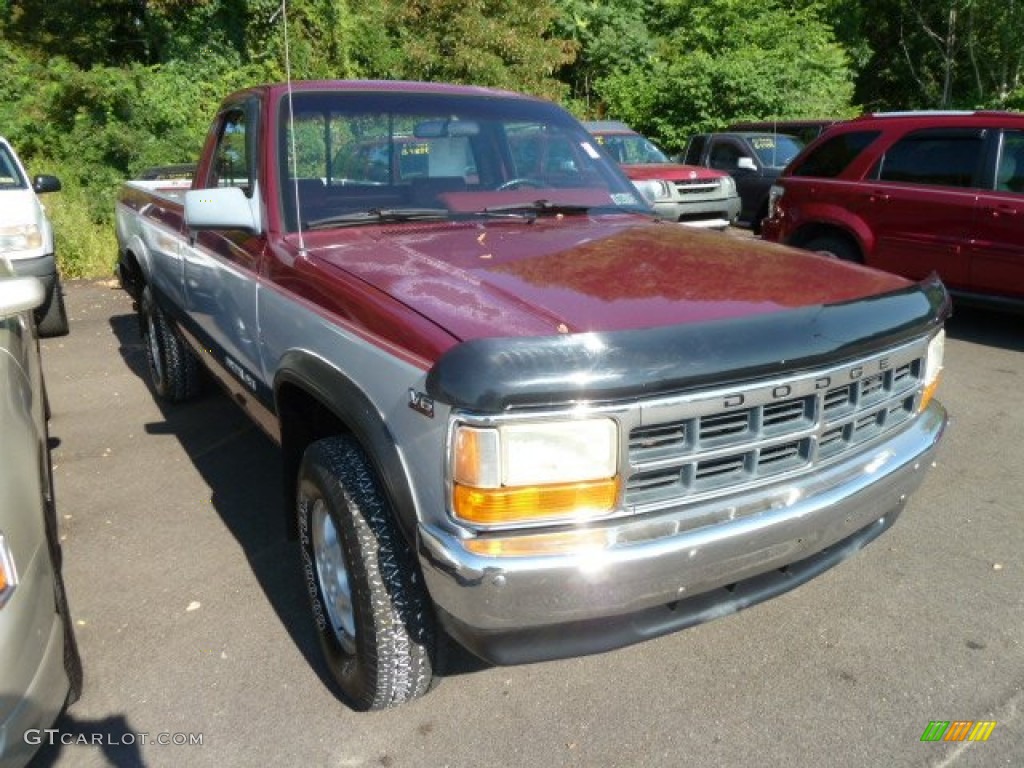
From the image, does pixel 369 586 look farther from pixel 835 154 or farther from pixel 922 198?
pixel 835 154

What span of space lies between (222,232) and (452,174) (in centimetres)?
102

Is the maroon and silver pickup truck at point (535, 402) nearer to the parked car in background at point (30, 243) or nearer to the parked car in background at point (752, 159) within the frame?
the parked car in background at point (30, 243)

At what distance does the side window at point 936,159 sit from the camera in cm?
671

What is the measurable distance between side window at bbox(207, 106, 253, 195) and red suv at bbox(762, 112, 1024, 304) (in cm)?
538

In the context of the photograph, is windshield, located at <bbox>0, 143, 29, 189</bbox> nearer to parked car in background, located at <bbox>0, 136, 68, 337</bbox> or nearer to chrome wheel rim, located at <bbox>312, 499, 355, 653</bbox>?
parked car in background, located at <bbox>0, 136, 68, 337</bbox>

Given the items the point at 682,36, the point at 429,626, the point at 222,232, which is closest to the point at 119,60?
the point at 682,36

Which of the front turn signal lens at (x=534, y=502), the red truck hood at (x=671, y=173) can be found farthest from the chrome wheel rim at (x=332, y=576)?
the red truck hood at (x=671, y=173)

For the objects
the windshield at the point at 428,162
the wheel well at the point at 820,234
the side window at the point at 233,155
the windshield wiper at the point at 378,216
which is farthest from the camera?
the wheel well at the point at 820,234

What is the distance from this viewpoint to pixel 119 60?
65.7 ft

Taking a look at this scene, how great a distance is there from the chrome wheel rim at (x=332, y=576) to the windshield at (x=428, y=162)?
1.10 meters

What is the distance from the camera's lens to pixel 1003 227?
6.44m

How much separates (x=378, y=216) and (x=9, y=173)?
630 cm

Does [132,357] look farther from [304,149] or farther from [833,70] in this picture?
[833,70]

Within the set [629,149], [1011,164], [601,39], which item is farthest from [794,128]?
[601,39]
